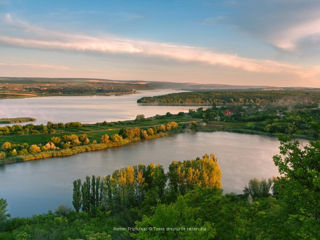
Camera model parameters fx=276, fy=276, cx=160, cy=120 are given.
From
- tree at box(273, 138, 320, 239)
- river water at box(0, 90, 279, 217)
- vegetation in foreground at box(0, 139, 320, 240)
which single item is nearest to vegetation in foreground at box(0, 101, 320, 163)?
river water at box(0, 90, 279, 217)

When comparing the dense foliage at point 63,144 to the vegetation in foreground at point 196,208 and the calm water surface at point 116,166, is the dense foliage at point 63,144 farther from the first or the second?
the vegetation in foreground at point 196,208

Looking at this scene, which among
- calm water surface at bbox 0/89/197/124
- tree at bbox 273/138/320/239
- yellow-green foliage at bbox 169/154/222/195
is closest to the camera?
tree at bbox 273/138/320/239

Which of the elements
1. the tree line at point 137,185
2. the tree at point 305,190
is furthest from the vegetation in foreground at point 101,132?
the tree at point 305,190

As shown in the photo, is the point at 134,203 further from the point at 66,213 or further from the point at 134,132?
the point at 134,132

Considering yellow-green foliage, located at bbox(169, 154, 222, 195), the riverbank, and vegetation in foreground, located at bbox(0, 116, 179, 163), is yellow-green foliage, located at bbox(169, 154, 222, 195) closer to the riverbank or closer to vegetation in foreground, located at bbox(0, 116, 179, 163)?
the riverbank

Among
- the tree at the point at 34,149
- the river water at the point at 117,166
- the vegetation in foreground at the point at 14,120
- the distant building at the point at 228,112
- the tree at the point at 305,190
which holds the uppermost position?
the tree at the point at 305,190

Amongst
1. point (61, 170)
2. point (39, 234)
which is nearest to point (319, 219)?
point (39, 234)
